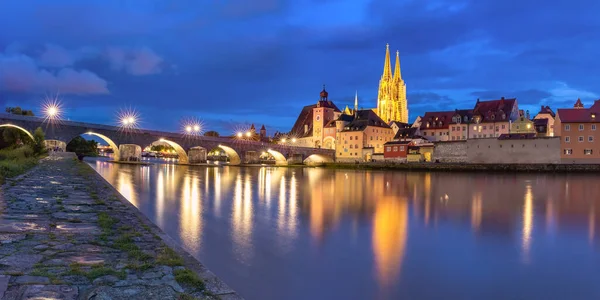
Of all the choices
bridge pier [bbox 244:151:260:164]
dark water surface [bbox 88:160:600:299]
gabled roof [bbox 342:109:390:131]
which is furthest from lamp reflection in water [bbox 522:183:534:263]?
gabled roof [bbox 342:109:390:131]

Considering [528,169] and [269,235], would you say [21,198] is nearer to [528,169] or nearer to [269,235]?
[269,235]

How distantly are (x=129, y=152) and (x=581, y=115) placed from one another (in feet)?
220

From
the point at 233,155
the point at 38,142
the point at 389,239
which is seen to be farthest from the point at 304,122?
the point at 389,239

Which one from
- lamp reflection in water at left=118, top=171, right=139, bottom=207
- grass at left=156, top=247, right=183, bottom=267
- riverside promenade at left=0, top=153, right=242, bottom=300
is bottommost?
lamp reflection in water at left=118, top=171, right=139, bottom=207

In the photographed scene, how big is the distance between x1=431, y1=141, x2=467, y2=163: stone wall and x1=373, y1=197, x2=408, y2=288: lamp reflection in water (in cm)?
5032

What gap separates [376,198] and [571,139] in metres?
49.3

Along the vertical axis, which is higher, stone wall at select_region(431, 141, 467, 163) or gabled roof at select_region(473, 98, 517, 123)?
gabled roof at select_region(473, 98, 517, 123)

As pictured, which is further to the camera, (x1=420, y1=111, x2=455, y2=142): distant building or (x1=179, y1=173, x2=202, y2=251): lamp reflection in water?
(x1=420, y1=111, x2=455, y2=142): distant building

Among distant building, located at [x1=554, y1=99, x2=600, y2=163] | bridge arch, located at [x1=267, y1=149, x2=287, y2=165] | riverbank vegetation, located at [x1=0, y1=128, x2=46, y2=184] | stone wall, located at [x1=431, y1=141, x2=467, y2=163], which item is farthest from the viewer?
bridge arch, located at [x1=267, y1=149, x2=287, y2=165]

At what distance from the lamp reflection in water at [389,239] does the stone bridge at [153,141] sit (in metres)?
46.0

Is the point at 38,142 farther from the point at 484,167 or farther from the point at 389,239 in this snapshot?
the point at 484,167

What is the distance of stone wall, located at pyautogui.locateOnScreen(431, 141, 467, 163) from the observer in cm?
6575

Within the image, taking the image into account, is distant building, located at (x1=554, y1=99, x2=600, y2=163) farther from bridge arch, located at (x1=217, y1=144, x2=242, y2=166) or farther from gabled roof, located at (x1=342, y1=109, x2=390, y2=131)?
bridge arch, located at (x1=217, y1=144, x2=242, y2=166)

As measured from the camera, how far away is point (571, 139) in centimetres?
5809
